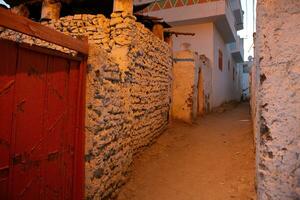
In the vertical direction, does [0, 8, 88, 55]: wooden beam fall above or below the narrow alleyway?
above

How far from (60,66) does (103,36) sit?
6.78 ft

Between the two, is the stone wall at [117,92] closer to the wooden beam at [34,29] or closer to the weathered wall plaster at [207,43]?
the wooden beam at [34,29]

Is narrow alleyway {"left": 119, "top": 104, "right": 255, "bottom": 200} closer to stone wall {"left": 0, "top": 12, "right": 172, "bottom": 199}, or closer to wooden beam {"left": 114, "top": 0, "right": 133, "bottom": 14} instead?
stone wall {"left": 0, "top": 12, "right": 172, "bottom": 199}

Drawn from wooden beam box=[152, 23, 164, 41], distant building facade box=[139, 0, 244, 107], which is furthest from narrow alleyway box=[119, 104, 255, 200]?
distant building facade box=[139, 0, 244, 107]

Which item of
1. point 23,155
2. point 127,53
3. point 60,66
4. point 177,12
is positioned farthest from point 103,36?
point 177,12

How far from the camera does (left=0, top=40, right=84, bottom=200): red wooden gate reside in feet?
6.57

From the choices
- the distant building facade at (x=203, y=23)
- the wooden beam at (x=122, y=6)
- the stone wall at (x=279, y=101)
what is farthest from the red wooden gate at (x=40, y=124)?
A: the distant building facade at (x=203, y=23)

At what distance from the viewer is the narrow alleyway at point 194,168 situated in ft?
12.1

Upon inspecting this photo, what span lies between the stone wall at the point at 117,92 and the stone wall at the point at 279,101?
234cm

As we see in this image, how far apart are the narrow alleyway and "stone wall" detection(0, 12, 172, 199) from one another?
0.32m

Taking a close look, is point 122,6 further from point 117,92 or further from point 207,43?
point 207,43

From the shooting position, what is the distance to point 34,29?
204 cm

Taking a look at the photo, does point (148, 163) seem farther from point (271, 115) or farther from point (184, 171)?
point (271, 115)

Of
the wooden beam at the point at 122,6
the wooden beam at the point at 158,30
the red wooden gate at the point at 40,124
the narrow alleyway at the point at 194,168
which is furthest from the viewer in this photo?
the wooden beam at the point at 158,30
